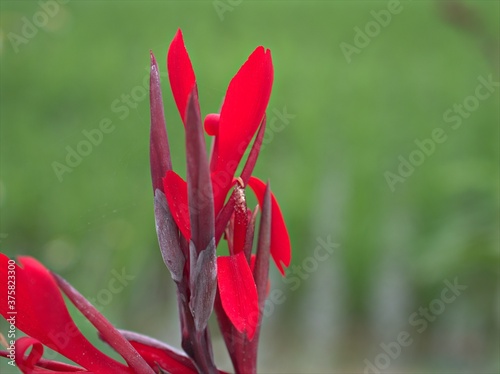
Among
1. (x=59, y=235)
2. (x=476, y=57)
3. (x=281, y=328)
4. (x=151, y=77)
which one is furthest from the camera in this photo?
(x=476, y=57)

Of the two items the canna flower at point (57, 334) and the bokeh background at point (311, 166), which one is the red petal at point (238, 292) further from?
the bokeh background at point (311, 166)

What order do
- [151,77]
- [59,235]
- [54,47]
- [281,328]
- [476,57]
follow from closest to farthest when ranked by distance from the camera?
[151,77]
[59,235]
[281,328]
[54,47]
[476,57]

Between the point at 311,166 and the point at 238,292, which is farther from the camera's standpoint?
the point at 311,166

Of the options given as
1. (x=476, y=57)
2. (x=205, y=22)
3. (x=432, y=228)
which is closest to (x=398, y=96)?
(x=476, y=57)

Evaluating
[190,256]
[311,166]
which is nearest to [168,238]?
[190,256]

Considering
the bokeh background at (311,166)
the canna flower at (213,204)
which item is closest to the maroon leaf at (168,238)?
A: the canna flower at (213,204)

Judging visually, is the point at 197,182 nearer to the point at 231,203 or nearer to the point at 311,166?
the point at 231,203

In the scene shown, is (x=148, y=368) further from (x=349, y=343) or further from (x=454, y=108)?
(x=454, y=108)
